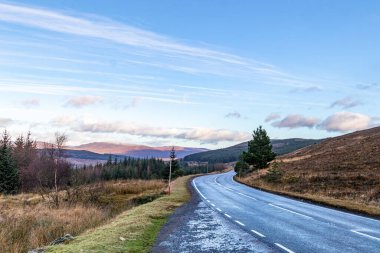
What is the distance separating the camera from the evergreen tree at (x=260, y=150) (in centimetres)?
6925

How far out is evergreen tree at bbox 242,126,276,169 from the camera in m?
69.2

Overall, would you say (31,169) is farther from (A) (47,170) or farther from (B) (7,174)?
(A) (47,170)

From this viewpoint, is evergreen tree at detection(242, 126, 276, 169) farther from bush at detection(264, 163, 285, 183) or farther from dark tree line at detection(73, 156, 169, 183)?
dark tree line at detection(73, 156, 169, 183)

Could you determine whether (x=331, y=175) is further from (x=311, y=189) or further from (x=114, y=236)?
(x=114, y=236)

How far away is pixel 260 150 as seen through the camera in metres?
69.8

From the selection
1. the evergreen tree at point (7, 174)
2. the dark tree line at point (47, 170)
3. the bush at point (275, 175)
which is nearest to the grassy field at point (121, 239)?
the dark tree line at point (47, 170)

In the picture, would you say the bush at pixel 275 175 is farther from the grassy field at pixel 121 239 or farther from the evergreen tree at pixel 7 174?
the evergreen tree at pixel 7 174

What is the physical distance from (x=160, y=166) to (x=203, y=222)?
14444 cm

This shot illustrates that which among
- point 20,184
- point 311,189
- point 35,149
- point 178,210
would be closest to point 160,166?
point 35,149

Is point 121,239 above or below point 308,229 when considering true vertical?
below

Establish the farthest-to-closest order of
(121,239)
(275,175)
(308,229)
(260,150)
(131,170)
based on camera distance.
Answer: (131,170), (260,150), (275,175), (308,229), (121,239)

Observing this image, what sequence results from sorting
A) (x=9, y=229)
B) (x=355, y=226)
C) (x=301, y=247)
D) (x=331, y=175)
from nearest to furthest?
(x=301, y=247) → (x=355, y=226) → (x=9, y=229) → (x=331, y=175)

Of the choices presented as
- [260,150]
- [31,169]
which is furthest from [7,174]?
[260,150]

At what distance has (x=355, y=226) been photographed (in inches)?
627
